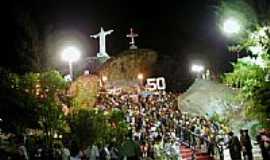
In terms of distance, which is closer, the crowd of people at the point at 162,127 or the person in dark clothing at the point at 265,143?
the person in dark clothing at the point at 265,143

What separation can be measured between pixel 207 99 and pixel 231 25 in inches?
157

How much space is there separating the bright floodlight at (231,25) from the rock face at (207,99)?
280cm

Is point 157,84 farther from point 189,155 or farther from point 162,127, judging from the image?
point 189,155

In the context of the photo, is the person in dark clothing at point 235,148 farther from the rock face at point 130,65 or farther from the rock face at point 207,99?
the rock face at point 130,65

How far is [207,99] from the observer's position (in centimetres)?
2005

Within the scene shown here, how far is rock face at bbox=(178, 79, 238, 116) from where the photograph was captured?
63.9 feet

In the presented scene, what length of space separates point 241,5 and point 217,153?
6629 millimetres

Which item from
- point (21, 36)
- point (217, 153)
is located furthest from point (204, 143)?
point (21, 36)

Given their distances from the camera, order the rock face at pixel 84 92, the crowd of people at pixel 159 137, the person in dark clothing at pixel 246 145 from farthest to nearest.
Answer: the rock face at pixel 84 92
the crowd of people at pixel 159 137
the person in dark clothing at pixel 246 145

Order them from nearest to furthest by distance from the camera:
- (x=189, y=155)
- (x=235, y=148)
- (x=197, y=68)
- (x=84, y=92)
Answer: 1. (x=235, y=148)
2. (x=189, y=155)
3. (x=84, y=92)
4. (x=197, y=68)

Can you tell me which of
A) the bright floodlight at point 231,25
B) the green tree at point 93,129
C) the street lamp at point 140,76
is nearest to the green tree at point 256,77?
the bright floodlight at point 231,25

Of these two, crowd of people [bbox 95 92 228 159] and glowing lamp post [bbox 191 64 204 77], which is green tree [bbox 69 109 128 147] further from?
glowing lamp post [bbox 191 64 204 77]

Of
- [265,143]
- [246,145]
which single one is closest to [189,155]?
[246,145]

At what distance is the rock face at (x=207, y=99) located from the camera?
767 inches
